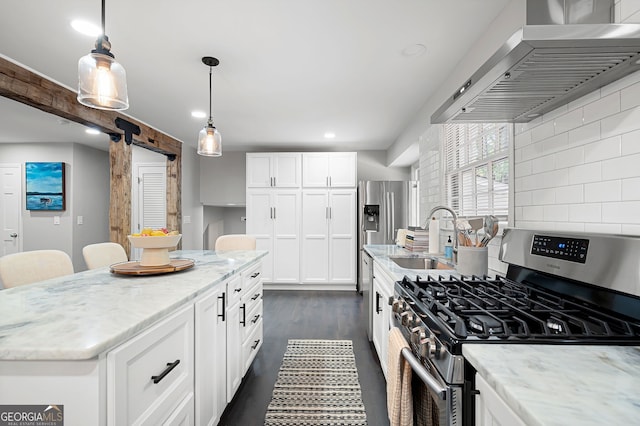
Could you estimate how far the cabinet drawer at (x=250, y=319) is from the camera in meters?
2.05

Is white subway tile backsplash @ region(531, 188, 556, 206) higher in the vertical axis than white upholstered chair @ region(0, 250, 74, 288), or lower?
higher

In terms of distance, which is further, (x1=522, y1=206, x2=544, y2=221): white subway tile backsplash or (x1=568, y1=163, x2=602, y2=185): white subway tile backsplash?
(x1=522, y1=206, x2=544, y2=221): white subway tile backsplash

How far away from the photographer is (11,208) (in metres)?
5.03

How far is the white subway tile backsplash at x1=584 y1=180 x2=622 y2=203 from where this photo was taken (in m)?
1.06

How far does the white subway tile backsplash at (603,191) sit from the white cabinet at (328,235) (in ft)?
12.2

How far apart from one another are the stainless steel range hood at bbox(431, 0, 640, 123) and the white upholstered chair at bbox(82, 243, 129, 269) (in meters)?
2.39

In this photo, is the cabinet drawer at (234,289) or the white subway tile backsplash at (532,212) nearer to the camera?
the white subway tile backsplash at (532,212)

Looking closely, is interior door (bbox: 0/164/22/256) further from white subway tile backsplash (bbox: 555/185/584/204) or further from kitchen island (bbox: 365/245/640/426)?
white subway tile backsplash (bbox: 555/185/584/204)

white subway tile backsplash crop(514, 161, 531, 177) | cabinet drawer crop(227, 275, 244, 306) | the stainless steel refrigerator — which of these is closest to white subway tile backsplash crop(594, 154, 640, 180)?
white subway tile backsplash crop(514, 161, 531, 177)

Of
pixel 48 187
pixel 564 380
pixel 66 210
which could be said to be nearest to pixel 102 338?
pixel 564 380

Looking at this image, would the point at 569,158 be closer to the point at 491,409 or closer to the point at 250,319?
the point at 491,409

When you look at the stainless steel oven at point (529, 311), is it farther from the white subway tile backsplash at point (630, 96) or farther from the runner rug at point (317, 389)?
the runner rug at point (317, 389)

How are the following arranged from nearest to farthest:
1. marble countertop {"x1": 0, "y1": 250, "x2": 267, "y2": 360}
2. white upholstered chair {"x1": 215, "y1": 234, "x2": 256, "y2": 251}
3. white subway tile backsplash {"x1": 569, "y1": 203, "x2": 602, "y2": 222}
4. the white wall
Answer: marble countertop {"x1": 0, "y1": 250, "x2": 267, "y2": 360}
white subway tile backsplash {"x1": 569, "y1": 203, "x2": 602, "y2": 222}
white upholstered chair {"x1": 215, "y1": 234, "x2": 256, "y2": 251}
the white wall

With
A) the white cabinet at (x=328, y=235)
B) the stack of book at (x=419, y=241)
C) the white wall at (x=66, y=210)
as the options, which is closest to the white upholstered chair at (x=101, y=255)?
the stack of book at (x=419, y=241)
